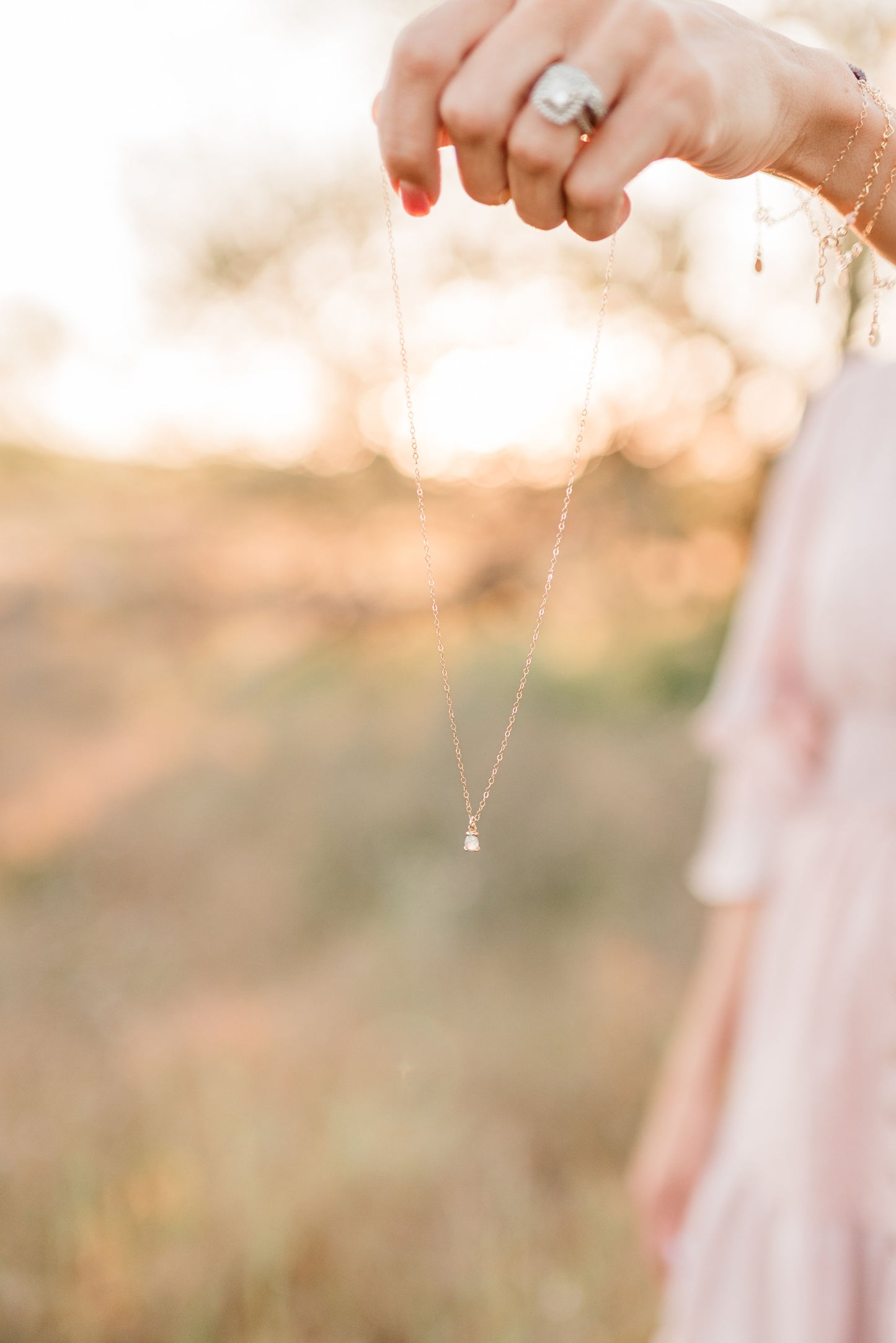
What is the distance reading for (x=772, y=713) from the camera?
1178 millimetres

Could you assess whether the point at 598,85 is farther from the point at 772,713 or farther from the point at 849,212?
the point at 772,713

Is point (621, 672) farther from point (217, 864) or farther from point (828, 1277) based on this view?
point (828, 1277)

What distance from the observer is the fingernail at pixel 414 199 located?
0.44 meters

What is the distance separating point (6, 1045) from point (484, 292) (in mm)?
2618

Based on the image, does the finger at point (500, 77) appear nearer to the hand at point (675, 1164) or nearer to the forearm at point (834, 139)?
the forearm at point (834, 139)

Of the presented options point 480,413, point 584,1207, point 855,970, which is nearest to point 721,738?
point 855,970

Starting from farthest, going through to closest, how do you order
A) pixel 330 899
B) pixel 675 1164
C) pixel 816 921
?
pixel 330 899 < pixel 675 1164 < pixel 816 921

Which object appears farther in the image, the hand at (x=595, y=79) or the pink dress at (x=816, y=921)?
the pink dress at (x=816, y=921)

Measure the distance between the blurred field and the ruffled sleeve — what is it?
1.45m

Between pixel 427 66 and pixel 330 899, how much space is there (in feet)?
10.0

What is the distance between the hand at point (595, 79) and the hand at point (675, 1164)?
41.4 inches

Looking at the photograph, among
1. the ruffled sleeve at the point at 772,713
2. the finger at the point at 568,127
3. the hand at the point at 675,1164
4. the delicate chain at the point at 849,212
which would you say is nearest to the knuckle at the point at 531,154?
the finger at the point at 568,127

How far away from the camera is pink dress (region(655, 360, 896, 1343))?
2.96 feet

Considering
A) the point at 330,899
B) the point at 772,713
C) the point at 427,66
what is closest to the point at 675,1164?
the point at 772,713
